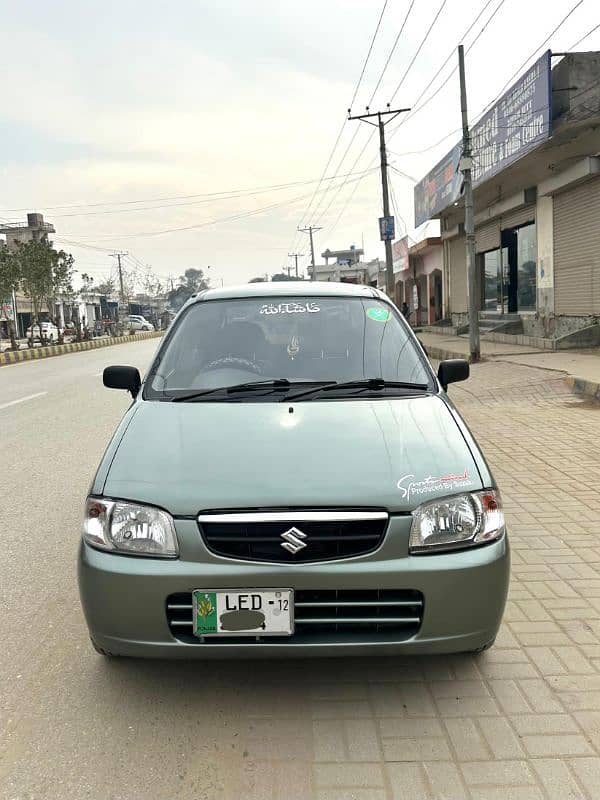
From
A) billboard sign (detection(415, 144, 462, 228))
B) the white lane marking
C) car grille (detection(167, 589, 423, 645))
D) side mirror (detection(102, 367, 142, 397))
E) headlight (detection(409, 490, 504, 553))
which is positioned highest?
billboard sign (detection(415, 144, 462, 228))

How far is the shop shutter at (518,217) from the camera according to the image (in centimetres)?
2027

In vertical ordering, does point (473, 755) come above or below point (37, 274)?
below

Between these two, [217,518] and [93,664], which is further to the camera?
[93,664]

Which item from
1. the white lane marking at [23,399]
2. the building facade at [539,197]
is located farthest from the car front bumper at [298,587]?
the building facade at [539,197]

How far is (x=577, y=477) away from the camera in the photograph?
19.5 ft

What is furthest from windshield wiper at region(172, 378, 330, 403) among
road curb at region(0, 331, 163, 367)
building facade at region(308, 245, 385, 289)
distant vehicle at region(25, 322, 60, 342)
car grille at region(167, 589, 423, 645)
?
building facade at region(308, 245, 385, 289)

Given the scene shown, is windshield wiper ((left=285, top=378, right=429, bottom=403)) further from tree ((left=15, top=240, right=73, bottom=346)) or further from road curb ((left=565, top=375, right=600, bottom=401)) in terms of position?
tree ((left=15, top=240, right=73, bottom=346))

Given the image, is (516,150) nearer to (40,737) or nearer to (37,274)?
(40,737)

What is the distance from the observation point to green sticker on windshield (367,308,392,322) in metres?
4.07

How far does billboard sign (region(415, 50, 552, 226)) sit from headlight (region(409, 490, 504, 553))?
44.6 feet

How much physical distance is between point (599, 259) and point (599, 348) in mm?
2106

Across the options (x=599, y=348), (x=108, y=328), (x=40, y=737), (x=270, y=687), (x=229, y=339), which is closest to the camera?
(x=40, y=737)

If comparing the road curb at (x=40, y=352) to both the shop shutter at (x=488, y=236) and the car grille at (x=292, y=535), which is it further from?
the car grille at (x=292, y=535)

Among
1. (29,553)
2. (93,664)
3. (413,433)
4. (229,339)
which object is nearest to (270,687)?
(93,664)
